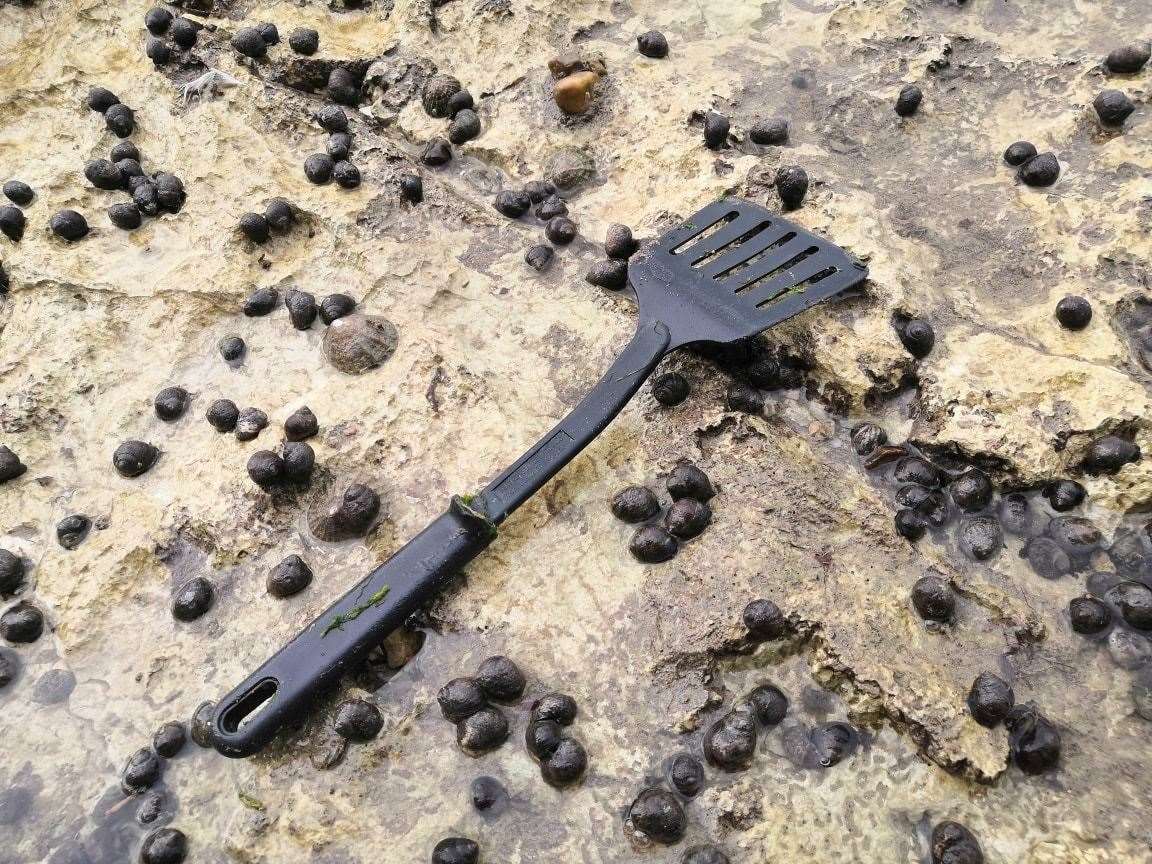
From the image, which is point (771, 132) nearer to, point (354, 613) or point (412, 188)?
point (412, 188)

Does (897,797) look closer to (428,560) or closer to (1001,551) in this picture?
(1001,551)

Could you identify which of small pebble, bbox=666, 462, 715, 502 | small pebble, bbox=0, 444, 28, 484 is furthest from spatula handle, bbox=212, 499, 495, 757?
small pebble, bbox=0, 444, 28, 484

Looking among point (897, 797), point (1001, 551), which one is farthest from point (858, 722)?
point (1001, 551)

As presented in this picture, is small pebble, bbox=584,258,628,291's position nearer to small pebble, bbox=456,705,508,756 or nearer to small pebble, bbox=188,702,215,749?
small pebble, bbox=456,705,508,756

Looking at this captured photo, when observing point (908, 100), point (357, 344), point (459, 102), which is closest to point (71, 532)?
point (357, 344)

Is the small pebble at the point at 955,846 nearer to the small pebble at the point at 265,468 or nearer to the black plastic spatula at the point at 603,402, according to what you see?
the black plastic spatula at the point at 603,402

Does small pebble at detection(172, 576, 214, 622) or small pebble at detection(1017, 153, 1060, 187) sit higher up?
small pebble at detection(1017, 153, 1060, 187)

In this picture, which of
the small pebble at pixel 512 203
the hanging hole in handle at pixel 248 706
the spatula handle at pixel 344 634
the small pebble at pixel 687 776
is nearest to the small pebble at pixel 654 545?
the spatula handle at pixel 344 634
